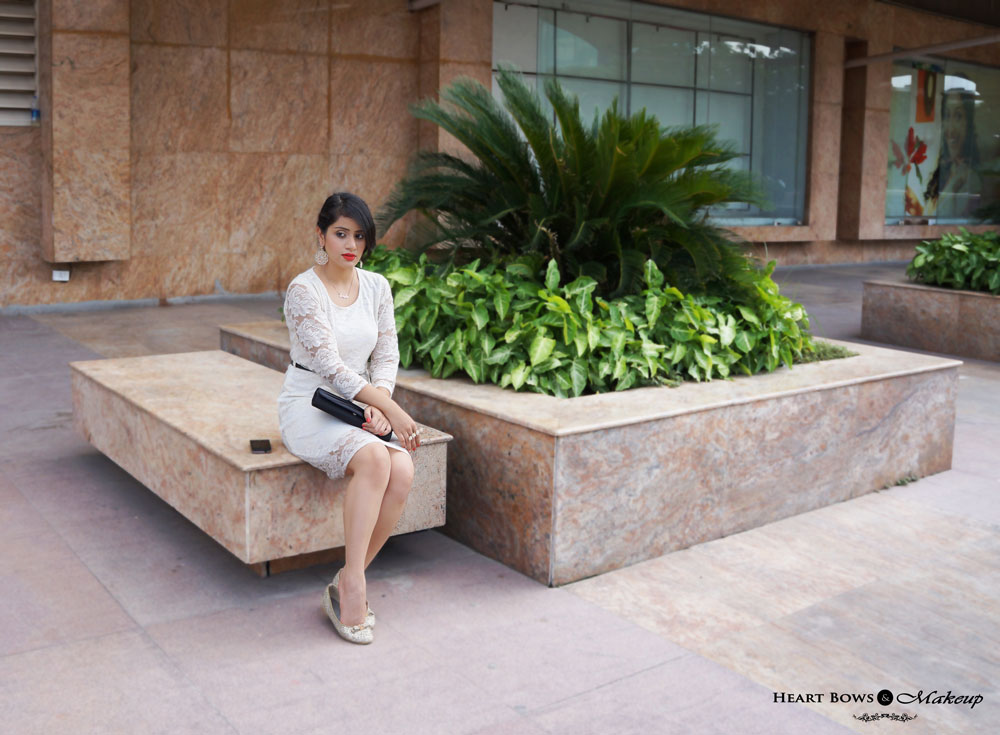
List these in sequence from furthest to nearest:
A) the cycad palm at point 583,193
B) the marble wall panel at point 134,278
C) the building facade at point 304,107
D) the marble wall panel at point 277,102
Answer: the marble wall panel at point 277,102
the marble wall panel at point 134,278
the building facade at point 304,107
the cycad palm at point 583,193

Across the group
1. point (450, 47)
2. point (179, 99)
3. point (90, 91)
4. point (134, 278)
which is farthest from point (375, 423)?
point (450, 47)

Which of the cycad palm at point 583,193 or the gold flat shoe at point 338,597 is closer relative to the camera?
the gold flat shoe at point 338,597

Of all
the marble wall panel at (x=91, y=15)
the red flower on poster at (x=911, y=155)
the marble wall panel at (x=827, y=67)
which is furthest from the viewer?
the red flower on poster at (x=911, y=155)

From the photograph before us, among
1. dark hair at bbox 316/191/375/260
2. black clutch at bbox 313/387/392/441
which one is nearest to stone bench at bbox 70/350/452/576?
black clutch at bbox 313/387/392/441

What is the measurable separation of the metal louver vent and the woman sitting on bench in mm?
8271

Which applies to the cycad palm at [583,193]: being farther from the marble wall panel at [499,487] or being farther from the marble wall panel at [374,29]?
the marble wall panel at [374,29]

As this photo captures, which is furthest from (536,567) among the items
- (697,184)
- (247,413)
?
(697,184)

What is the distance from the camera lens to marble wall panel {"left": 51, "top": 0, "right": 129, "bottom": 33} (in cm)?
1034

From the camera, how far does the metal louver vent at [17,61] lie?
10.8 meters

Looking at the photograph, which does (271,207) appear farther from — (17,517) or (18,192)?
(17,517)

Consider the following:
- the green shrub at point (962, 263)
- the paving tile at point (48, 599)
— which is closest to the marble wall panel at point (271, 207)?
the green shrub at point (962, 263)

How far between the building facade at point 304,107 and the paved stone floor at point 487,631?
314 centimetres

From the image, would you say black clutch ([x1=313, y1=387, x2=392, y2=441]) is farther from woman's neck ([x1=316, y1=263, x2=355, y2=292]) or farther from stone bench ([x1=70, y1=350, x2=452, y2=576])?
woman's neck ([x1=316, y1=263, x2=355, y2=292])

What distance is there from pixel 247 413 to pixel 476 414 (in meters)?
1.04
